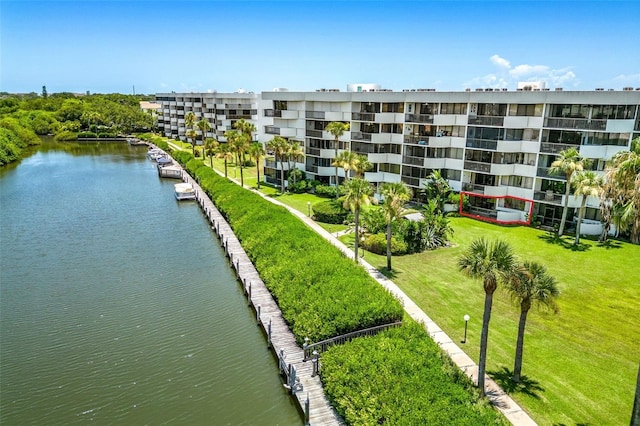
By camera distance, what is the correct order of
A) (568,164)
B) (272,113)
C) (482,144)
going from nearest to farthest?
(568,164), (482,144), (272,113)

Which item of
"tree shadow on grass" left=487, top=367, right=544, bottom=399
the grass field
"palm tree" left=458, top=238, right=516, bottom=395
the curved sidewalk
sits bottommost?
the curved sidewalk

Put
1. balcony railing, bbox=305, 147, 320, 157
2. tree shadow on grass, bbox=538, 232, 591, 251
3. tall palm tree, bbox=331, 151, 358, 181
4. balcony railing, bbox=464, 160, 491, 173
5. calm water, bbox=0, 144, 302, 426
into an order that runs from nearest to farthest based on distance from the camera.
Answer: calm water, bbox=0, 144, 302, 426
tree shadow on grass, bbox=538, 232, 591, 251
tall palm tree, bbox=331, 151, 358, 181
balcony railing, bbox=464, 160, 491, 173
balcony railing, bbox=305, 147, 320, 157

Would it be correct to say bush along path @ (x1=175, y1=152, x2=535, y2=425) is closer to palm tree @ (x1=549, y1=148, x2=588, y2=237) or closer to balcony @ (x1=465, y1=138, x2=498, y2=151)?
palm tree @ (x1=549, y1=148, x2=588, y2=237)

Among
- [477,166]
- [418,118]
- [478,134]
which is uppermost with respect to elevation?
[418,118]

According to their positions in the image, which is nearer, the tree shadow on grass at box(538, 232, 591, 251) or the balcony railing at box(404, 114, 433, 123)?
the tree shadow on grass at box(538, 232, 591, 251)

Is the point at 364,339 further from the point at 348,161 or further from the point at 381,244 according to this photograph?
the point at 348,161

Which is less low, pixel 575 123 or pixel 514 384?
pixel 575 123

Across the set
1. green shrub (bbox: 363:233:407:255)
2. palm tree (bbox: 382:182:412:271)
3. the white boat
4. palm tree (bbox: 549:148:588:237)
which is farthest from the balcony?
the white boat

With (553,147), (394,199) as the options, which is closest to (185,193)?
(394,199)
